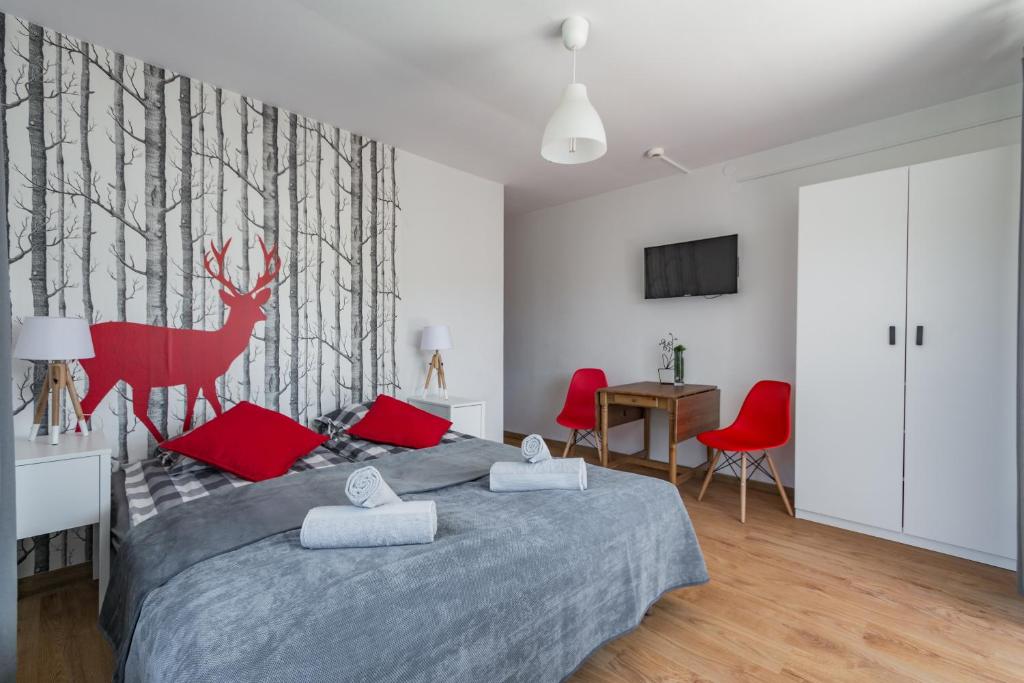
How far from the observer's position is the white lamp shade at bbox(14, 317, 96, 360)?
1926mm

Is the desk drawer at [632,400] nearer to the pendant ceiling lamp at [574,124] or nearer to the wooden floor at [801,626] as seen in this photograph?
the wooden floor at [801,626]

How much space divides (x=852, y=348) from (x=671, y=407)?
3.71 ft

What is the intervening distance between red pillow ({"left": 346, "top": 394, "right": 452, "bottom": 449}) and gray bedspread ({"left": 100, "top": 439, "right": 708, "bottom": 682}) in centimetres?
71

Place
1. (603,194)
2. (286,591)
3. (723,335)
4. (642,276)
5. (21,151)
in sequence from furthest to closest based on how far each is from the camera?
(603,194), (642,276), (723,335), (21,151), (286,591)

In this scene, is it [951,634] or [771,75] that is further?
[771,75]

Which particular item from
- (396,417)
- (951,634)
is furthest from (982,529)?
(396,417)

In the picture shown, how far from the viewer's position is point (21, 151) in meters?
2.17

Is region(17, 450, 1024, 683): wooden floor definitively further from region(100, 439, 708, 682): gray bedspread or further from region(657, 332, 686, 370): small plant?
region(657, 332, 686, 370): small plant

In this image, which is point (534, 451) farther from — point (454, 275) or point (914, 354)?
point (454, 275)

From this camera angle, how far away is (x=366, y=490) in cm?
148

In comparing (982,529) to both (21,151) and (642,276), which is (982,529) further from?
(21,151)

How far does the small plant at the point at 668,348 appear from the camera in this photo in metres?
4.21

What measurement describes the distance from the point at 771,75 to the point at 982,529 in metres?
2.57

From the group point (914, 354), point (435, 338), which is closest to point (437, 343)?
point (435, 338)
